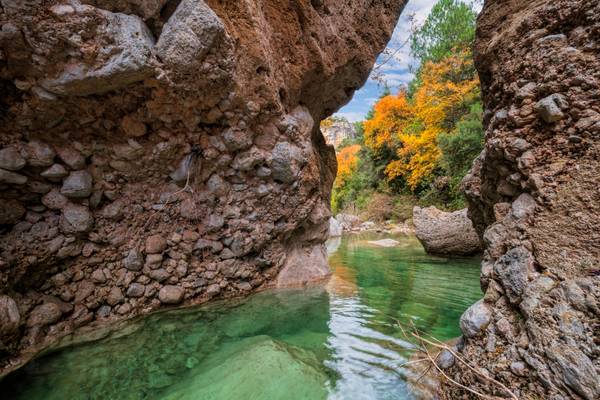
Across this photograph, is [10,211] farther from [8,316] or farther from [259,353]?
[259,353]

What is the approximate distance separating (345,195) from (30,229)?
28.5m

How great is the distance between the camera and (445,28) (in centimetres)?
1797

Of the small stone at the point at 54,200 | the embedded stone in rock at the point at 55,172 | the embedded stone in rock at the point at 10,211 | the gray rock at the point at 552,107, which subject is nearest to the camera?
the gray rock at the point at 552,107

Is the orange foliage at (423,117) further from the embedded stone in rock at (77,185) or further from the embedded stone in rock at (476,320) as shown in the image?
the embedded stone in rock at (77,185)

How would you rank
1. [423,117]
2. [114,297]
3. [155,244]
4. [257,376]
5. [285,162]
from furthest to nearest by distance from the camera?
1. [423,117]
2. [285,162]
3. [155,244]
4. [114,297]
5. [257,376]

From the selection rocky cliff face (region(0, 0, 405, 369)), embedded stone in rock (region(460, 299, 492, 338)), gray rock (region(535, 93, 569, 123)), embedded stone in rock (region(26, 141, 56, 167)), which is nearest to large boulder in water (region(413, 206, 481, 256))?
rocky cliff face (region(0, 0, 405, 369))

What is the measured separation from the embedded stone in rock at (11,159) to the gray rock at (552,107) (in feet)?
15.5

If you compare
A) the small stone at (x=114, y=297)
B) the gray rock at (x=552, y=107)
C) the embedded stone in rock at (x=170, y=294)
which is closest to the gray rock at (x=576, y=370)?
the gray rock at (x=552, y=107)

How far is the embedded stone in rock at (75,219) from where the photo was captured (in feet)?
10.6

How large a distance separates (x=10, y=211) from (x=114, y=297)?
1491 millimetres

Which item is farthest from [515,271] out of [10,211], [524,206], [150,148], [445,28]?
[445,28]

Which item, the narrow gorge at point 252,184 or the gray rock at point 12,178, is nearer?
the narrow gorge at point 252,184

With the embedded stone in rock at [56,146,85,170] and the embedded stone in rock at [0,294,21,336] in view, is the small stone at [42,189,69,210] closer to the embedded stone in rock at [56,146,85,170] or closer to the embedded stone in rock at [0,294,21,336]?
the embedded stone in rock at [56,146,85,170]

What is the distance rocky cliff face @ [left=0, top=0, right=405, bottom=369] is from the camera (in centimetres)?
269
